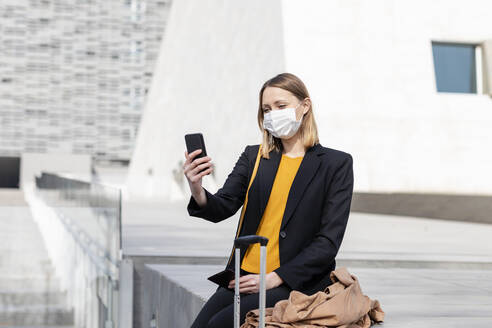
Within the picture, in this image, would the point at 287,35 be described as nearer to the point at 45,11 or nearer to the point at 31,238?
the point at 31,238

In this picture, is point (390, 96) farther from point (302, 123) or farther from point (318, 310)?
point (318, 310)

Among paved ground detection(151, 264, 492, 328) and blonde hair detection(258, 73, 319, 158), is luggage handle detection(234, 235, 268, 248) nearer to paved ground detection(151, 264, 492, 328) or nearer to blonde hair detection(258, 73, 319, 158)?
blonde hair detection(258, 73, 319, 158)

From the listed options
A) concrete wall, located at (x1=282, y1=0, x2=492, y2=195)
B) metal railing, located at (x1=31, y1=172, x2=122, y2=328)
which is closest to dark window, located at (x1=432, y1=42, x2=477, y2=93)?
concrete wall, located at (x1=282, y1=0, x2=492, y2=195)

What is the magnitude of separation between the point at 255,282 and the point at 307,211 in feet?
1.36

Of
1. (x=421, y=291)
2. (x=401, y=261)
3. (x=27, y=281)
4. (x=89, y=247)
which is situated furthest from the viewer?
(x=27, y=281)

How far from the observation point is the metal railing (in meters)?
7.46

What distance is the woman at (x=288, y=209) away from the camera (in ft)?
9.89

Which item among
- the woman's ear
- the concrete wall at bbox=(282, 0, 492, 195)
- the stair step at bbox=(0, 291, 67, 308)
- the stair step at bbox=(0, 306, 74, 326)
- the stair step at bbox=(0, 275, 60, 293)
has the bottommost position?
the stair step at bbox=(0, 306, 74, 326)

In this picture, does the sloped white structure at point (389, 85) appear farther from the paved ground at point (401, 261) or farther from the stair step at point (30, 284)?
the stair step at point (30, 284)

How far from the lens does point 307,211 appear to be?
3084mm

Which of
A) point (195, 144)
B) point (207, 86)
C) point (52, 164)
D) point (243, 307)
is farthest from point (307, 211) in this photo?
point (52, 164)

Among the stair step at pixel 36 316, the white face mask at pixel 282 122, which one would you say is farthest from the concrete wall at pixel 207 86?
the white face mask at pixel 282 122

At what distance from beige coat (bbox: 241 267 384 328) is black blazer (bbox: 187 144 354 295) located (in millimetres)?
118

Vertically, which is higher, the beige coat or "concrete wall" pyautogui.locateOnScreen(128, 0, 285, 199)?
"concrete wall" pyautogui.locateOnScreen(128, 0, 285, 199)
